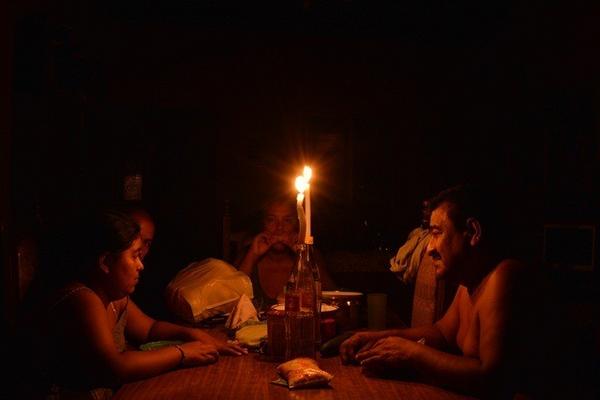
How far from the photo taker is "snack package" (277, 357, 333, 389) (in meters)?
1.61

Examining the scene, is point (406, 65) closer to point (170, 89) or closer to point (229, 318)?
point (170, 89)

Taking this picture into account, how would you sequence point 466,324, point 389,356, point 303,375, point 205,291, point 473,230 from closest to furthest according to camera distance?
point 303,375, point 389,356, point 473,230, point 466,324, point 205,291

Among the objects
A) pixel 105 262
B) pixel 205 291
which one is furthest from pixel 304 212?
pixel 205 291

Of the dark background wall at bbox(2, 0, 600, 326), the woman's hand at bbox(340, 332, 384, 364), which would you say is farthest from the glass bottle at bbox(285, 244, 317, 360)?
the dark background wall at bbox(2, 0, 600, 326)

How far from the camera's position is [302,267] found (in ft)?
6.44

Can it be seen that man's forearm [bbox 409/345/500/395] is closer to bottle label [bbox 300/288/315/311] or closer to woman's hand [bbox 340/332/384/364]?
woman's hand [bbox 340/332/384/364]

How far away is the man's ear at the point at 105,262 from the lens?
6.47 ft

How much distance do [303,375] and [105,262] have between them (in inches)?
31.9

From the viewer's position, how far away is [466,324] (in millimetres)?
2098

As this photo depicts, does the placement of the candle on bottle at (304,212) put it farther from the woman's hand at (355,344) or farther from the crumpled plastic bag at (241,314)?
the crumpled plastic bag at (241,314)

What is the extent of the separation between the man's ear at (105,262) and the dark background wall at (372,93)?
3.31 m

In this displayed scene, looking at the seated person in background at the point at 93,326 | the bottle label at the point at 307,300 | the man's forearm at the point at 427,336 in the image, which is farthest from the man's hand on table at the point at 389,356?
the seated person in background at the point at 93,326

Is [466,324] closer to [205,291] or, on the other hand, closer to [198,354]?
[198,354]

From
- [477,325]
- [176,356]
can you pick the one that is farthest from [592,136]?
[176,356]
